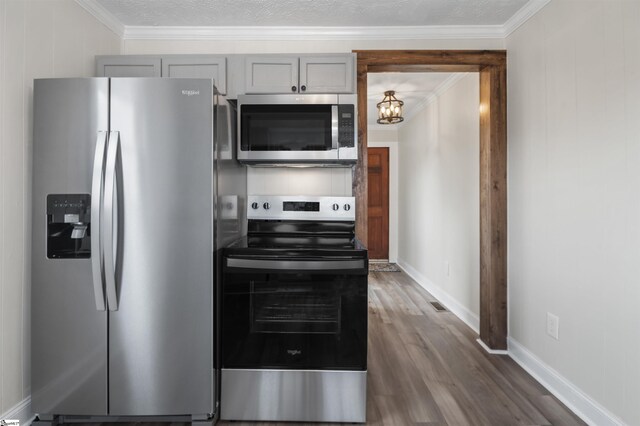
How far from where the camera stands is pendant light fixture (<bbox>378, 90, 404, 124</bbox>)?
4082 millimetres

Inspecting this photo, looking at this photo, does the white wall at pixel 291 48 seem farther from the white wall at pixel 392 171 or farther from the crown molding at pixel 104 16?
the white wall at pixel 392 171

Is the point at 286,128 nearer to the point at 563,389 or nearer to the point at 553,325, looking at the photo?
the point at 553,325

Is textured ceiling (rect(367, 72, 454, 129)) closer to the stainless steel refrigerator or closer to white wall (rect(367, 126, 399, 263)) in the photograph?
white wall (rect(367, 126, 399, 263))

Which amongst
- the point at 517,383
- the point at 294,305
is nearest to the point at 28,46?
the point at 294,305

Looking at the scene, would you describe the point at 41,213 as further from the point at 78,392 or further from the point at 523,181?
the point at 523,181

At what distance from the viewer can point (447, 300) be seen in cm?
384

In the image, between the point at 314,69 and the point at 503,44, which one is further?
the point at 503,44

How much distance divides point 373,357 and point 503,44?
8.25 ft

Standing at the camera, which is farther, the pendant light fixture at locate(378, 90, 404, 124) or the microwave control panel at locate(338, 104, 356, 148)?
the pendant light fixture at locate(378, 90, 404, 124)

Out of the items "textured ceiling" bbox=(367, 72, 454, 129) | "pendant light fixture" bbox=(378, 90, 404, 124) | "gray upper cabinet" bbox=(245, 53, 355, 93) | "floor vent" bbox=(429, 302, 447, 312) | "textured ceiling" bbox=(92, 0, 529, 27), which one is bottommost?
"floor vent" bbox=(429, 302, 447, 312)

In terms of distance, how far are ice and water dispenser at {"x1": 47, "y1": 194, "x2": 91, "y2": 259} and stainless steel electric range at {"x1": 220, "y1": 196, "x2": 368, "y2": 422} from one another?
0.67m

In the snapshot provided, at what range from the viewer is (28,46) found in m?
1.83

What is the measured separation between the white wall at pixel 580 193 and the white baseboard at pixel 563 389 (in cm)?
3

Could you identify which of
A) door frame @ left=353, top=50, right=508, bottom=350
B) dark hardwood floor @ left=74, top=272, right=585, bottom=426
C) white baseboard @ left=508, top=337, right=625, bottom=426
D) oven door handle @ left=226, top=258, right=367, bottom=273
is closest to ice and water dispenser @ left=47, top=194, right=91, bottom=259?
oven door handle @ left=226, top=258, right=367, bottom=273
